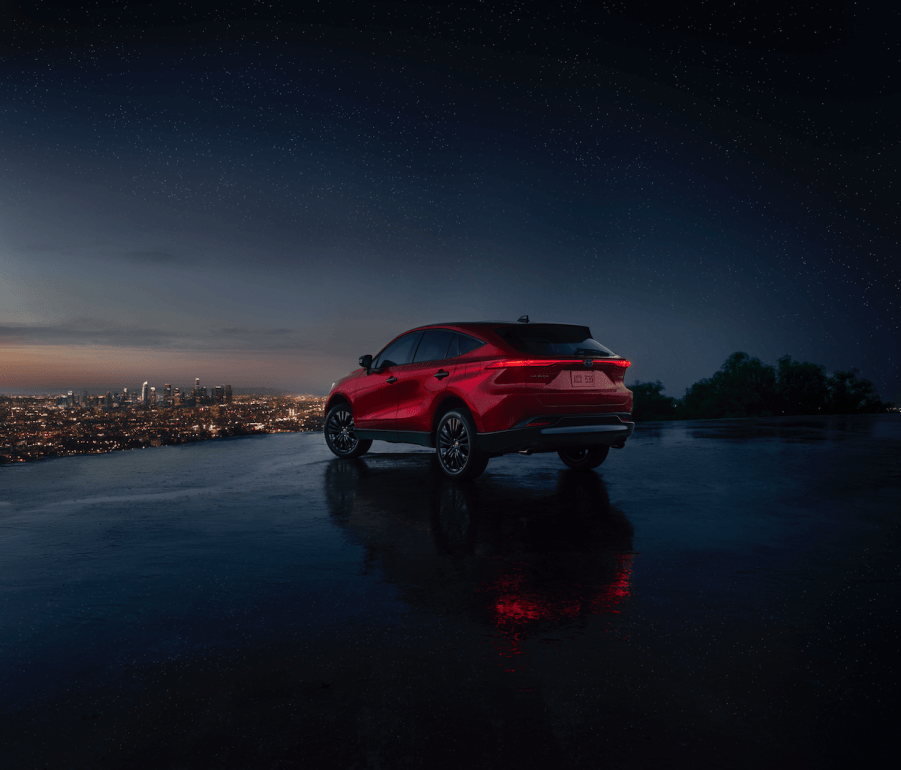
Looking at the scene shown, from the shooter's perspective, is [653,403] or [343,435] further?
[653,403]

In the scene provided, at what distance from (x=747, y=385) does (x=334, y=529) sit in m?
33.2

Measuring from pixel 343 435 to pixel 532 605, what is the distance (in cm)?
799

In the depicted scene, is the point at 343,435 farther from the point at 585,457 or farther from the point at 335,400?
the point at 585,457

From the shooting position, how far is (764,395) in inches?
1347

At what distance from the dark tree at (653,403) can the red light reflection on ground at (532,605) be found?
30.2 meters

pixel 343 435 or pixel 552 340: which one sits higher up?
pixel 552 340

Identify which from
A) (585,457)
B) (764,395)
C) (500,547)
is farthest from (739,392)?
(500,547)

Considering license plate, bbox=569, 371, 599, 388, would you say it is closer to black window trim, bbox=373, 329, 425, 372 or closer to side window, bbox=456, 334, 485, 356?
side window, bbox=456, 334, 485, 356

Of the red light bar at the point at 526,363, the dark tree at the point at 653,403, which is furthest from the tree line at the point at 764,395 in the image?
the red light bar at the point at 526,363

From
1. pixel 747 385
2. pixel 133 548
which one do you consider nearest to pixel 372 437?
pixel 133 548

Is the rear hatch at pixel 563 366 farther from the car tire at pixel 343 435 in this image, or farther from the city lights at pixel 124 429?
the city lights at pixel 124 429

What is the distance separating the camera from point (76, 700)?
9.37 feet

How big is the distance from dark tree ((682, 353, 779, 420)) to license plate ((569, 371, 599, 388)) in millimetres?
28071

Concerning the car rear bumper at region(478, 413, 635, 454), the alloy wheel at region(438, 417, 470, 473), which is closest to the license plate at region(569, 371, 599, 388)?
the car rear bumper at region(478, 413, 635, 454)
